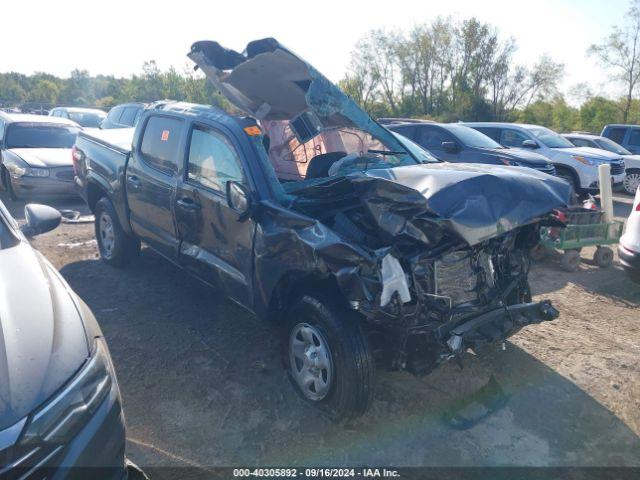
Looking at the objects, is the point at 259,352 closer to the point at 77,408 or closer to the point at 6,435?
the point at 77,408

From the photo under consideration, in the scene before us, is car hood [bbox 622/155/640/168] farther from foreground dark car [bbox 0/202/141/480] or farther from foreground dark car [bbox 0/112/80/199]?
foreground dark car [bbox 0/202/141/480]

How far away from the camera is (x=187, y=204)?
411 cm

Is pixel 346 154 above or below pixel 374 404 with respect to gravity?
above

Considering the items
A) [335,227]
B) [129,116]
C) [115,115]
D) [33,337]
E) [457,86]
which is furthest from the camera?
[457,86]

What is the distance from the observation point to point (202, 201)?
3.97 m

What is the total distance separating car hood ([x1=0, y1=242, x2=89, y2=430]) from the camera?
1.83 meters

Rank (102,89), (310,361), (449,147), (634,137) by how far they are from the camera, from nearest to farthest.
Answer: (310,361) → (449,147) → (634,137) → (102,89)

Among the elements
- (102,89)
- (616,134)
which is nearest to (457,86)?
(616,134)

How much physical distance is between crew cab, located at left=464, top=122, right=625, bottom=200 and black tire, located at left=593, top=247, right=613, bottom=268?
4980 mm

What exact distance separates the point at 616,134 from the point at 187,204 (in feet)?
54.6

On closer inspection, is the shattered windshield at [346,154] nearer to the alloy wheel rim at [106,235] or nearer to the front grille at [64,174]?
the alloy wheel rim at [106,235]

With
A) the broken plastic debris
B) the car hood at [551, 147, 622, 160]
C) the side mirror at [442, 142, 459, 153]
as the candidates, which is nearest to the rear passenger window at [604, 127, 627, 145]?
the car hood at [551, 147, 622, 160]

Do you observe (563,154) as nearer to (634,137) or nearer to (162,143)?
(634,137)

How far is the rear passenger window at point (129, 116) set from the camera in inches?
503
